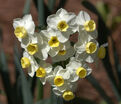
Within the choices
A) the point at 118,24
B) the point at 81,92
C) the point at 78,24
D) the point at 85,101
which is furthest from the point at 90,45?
the point at 118,24

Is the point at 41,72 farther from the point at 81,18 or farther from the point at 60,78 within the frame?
the point at 81,18

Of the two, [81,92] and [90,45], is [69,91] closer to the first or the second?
[90,45]

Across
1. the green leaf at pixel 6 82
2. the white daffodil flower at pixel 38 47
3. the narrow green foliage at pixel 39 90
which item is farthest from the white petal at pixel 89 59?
the green leaf at pixel 6 82

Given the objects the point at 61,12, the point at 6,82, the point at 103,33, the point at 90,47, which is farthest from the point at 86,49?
the point at 6,82

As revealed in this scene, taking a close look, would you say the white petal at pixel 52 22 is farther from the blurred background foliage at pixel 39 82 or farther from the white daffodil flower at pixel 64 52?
the blurred background foliage at pixel 39 82

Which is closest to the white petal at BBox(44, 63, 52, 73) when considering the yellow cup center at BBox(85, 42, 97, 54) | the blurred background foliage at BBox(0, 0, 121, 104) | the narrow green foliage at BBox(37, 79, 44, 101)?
the yellow cup center at BBox(85, 42, 97, 54)

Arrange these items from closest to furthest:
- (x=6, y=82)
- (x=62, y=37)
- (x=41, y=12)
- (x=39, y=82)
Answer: (x=62, y=37) → (x=41, y=12) → (x=39, y=82) → (x=6, y=82)
